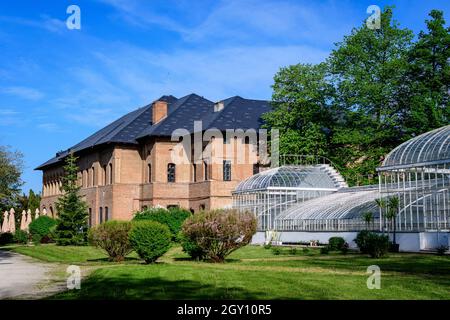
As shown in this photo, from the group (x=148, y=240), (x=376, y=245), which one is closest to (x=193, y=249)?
(x=148, y=240)

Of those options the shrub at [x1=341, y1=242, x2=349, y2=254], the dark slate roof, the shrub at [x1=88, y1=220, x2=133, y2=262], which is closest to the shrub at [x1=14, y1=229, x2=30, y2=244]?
the dark slate roof

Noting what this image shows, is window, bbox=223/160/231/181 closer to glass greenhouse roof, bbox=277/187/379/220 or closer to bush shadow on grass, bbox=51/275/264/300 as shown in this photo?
glass greenhouse roof, bbox=277/187/379/220

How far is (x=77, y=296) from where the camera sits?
1172 centimetres

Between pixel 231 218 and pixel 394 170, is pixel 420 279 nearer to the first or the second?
pixel 231 218

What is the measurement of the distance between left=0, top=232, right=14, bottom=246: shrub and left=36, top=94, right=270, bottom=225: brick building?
7.85m

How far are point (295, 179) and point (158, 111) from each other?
53.5 feet

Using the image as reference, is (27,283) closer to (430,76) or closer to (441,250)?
(441,250)

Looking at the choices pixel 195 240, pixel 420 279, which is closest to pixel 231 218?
pixel 195 240

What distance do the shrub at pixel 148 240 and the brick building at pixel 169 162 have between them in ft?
79.6

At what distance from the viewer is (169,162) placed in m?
46.4

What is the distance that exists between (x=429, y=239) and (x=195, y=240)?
11414 mm

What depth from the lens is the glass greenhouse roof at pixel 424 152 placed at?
25.8 m

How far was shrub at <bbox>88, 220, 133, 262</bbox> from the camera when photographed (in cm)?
2027
